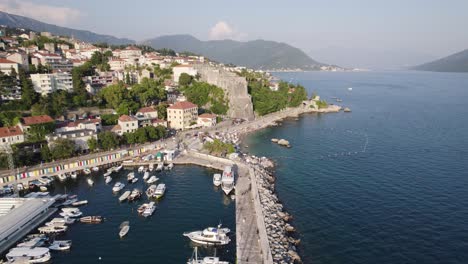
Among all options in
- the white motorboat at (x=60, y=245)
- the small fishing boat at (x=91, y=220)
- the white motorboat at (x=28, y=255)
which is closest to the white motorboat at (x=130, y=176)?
the small fishing boat at (x=91, y=220)

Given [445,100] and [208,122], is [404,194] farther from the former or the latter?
[445,100]

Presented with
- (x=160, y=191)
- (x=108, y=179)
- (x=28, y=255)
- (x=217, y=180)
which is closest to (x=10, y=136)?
(x=108, y=179)

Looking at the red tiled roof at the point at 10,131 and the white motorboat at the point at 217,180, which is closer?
the white motorboat at the point at 217,180

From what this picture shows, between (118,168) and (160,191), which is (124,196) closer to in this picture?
(160,191)

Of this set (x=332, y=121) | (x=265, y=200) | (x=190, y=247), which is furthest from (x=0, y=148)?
(x=332, y=121)

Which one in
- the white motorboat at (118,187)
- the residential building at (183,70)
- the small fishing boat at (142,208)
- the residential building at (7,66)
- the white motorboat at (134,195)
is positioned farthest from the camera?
the residential building at (183,70)

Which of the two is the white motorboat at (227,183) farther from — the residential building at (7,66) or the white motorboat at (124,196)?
the residential building at (7,66)
